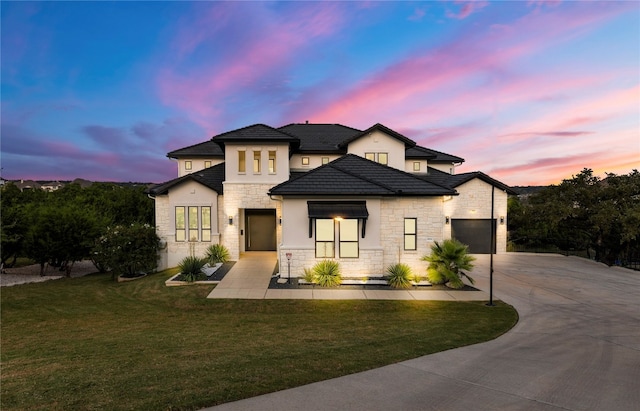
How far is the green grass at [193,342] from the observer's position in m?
4.67

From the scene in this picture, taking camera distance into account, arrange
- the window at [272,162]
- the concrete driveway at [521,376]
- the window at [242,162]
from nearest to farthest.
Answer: the concrete driveway at [521,376]
the window at [242,162]
the window at [272,162]

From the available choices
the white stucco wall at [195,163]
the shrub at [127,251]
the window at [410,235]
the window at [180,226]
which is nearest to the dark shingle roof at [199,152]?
the white stucco wall at [195,163]

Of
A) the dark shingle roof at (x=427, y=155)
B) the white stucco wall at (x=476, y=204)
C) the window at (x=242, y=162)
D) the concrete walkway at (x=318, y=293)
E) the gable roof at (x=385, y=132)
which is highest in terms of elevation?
the gable roof at (x=385, y=132)

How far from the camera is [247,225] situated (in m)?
22.0

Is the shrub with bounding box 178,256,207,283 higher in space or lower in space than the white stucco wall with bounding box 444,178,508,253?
lower

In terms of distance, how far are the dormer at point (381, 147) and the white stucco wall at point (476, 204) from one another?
466 cm

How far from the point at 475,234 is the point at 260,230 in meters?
15.7

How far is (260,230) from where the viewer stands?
72.6ft

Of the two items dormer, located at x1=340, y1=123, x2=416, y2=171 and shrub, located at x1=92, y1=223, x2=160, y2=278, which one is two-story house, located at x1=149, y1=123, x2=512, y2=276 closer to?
dormer, located at x1=340, y1=123, x2=416, y2=171

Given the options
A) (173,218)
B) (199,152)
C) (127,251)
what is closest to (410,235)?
(173,218)

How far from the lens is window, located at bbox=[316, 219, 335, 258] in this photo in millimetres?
14367

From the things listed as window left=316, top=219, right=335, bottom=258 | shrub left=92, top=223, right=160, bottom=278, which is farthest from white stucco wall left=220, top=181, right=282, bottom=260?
window left=316, top=219, right=335, bottom=258

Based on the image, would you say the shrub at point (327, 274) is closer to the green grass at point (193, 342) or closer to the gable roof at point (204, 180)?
the green grass at point (193, 342)

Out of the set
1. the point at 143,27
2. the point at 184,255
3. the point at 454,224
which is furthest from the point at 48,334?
the point at 454,224
